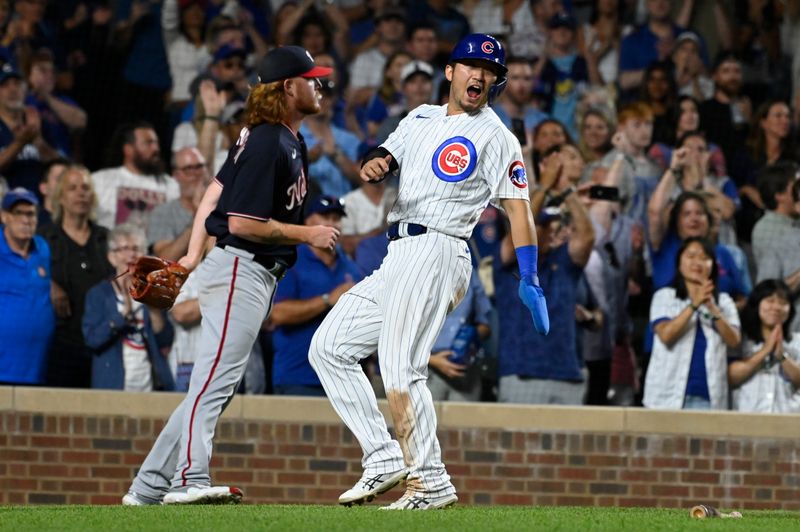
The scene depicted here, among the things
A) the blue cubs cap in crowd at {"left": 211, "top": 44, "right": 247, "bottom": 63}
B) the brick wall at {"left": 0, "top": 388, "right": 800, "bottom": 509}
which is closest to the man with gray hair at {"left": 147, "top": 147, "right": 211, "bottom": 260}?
the blue cubs cap in crowd at {"left": 211, "top": 44, "right": 247, "bottom": 63}

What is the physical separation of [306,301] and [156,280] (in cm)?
295

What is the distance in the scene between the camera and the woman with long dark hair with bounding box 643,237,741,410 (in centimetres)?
891

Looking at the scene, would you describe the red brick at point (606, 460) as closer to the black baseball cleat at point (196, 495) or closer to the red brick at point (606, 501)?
the red brick at point (606, 501)

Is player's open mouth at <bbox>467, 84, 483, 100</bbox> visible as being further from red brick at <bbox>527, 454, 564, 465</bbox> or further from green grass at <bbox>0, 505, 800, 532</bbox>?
red brick at <bbox>527, 454, 564, 465</bbox>

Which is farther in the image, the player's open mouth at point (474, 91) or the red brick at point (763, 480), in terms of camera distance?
the red brick at point (763, 480)

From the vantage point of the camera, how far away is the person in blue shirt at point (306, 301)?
8.75 m

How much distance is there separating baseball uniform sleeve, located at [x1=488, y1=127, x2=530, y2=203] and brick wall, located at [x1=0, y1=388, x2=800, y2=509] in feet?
11.4

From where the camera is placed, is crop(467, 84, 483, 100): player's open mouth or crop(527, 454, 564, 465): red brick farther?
crop(527, 454, 564, 465): red brick

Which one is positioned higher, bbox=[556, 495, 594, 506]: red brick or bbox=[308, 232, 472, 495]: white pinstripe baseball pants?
bbox=[308, 232, 472, 495]: white pinstripe baseball pants

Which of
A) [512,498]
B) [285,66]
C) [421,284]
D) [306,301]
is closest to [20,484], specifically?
[306,301]

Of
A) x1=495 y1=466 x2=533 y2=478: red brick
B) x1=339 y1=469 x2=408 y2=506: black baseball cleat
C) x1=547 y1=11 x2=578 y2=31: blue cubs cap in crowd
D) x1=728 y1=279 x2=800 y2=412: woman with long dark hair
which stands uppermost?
x1=547 y1=11 x2=578 y2=31: blue cubs cap in crowd

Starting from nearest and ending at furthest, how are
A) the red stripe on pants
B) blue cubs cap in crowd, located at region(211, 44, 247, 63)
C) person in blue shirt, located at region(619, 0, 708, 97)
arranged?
the red stripe on pants < blue cubs cap in crowd, located at region(211, 44, 247, 63) < person in blue shirt, located at region(619, 0, 708, 97)

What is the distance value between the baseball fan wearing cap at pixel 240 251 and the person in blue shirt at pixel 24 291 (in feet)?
10.1

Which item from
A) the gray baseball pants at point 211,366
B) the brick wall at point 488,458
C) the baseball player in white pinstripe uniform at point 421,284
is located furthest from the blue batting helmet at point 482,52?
the brick wall at point 488,458
